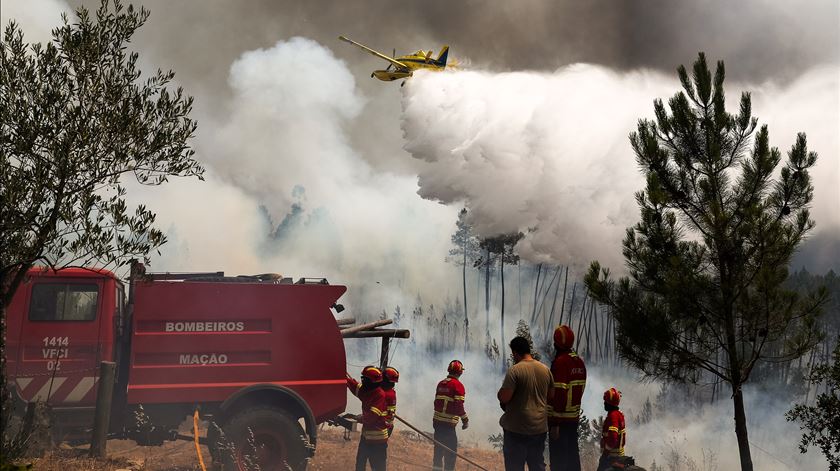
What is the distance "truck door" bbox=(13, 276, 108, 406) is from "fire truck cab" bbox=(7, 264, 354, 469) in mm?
14

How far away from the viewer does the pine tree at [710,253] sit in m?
10.1

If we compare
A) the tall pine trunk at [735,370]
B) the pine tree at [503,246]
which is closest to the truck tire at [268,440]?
the tall pine trunk at [735,370]

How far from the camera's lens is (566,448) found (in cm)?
816

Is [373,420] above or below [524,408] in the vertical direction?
below

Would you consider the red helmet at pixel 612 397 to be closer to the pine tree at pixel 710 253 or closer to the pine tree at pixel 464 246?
the pine tree at pixel 710 253

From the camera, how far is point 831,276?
49.5 meters

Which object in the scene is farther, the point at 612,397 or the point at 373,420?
the point at 373,420

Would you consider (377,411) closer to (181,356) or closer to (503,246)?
(181,356)

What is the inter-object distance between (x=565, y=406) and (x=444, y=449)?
4.97 meters

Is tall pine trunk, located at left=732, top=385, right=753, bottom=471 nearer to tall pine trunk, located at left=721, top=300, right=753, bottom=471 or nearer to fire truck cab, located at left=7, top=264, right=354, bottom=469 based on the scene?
tall pine trunk, located at left=721, top=300, right=753, bottom=471

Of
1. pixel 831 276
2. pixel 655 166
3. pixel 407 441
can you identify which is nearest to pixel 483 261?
pixel 831 276

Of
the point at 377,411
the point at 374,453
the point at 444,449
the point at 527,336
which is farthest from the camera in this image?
the point at 527,336

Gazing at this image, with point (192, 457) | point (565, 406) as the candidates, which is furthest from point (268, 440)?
point (565, 406)

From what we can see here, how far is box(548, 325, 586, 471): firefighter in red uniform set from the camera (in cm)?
807
